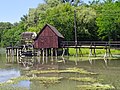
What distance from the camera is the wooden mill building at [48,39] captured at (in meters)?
48.6

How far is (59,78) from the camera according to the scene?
23.8m

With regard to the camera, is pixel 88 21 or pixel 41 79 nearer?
pixel 41 79

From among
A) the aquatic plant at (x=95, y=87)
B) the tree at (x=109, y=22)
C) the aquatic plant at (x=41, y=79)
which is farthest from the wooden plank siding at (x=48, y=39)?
the aquatic plant at (x=95, y=87)

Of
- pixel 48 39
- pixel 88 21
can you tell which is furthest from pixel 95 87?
pixel 88 21

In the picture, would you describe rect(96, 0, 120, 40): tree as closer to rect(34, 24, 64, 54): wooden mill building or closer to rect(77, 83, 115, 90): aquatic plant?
rect(34, 24, 64, 54): wooden mill building

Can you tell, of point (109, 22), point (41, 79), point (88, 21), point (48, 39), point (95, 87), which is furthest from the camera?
point (88, 21)

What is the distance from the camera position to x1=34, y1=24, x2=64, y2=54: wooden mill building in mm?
48562

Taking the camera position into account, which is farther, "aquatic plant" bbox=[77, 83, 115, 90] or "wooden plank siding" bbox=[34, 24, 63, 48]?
"wooden plank siding" bbox=[34, 24, 63, 48]

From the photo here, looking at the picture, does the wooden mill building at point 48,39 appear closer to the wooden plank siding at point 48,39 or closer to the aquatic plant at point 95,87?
the wooden plank siding at point 48,39

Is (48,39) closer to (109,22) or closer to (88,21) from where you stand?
(109,22)

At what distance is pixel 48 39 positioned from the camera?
162 feet

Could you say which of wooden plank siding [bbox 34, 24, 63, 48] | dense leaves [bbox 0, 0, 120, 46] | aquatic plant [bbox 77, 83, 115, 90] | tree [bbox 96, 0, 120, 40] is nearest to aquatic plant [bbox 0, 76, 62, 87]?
aquatic plant [bbox 77, 83, 115, 90]

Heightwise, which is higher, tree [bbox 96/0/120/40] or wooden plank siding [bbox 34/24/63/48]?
tree [bbox 96/0/120/40]

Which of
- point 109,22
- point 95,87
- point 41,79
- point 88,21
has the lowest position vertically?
point 95,87
